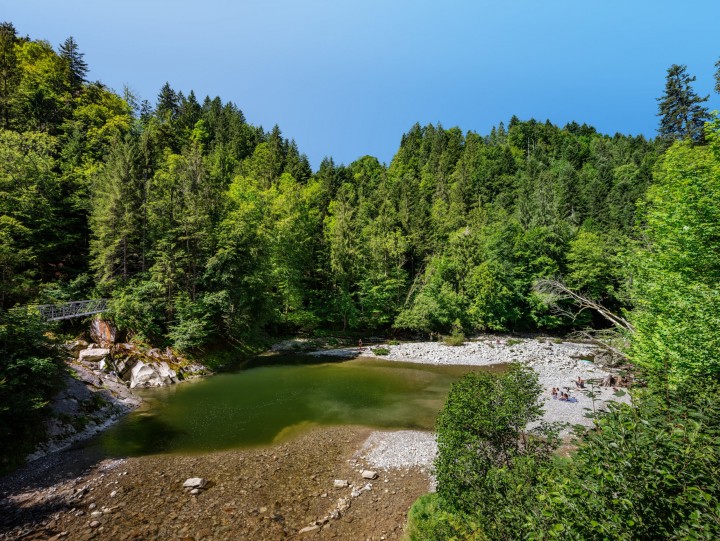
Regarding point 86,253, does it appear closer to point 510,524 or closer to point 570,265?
point 510,524

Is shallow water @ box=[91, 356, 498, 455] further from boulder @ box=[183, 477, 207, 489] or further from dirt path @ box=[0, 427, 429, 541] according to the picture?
boulder @ box=[183, 477, 207, 489]

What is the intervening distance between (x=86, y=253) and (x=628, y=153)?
11087 centimetres

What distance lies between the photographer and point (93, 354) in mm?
21750

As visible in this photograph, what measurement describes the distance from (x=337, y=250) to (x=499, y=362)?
76.0ft

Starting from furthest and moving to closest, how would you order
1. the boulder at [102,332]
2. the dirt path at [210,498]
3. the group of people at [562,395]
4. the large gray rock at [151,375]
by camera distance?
the boulder at [102,332]
the large gray rock at [151,375]
the group of people at [562,395]
the dirt path at [210,498]

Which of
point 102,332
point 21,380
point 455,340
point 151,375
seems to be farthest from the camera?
point 455,340

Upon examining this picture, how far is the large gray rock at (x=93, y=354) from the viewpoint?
21.5m

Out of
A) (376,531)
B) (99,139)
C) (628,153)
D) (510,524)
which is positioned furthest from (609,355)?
(628,153)

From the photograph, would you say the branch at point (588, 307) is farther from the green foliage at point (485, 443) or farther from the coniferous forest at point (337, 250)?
the green foliage at point (485, 443)

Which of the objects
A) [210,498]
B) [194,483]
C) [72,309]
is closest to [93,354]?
[72,309]

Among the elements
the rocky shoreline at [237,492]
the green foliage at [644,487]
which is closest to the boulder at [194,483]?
the rocky shoreline at [237,492]

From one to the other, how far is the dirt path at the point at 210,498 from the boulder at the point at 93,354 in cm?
977

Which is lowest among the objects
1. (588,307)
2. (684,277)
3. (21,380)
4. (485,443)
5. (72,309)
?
(485,443)

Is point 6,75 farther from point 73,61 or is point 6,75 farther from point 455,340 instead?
point 455,340
